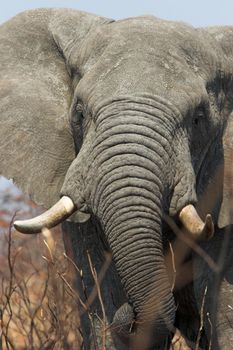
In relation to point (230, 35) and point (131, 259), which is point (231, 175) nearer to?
point (230, 35)

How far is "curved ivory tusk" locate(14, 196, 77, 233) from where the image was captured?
19.5 feet

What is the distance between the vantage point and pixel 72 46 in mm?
6812

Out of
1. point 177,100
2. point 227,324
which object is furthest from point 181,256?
point 177,100

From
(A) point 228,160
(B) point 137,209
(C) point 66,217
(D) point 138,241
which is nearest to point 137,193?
(B) point 137,209

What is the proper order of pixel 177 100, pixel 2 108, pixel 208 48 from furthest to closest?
pixel 2 108 → pixel 208 48 → pixel 177 100

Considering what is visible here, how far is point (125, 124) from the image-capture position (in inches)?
230

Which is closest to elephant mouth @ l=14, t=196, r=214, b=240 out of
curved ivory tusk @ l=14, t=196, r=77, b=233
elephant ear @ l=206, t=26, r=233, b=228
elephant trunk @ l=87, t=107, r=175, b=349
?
curved ivory tusk @ l=14, t=196, r=77, b=233

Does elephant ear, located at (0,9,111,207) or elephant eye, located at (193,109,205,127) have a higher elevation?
elephant eye, located at (193,109,205,127)

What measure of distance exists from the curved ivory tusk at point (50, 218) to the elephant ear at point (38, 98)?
1.82 ft

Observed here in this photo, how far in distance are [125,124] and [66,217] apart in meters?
0.54

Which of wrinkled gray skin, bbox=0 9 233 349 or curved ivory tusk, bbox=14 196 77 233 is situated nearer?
wrinkled gray skin, bbox=0 9 233 349

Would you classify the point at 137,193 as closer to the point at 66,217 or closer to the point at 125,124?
the point at 125,124

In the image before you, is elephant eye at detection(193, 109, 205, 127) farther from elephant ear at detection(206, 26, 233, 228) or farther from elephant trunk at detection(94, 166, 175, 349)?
elephant trunk at detection(94, 166, 175, 349)

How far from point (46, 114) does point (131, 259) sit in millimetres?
1319
